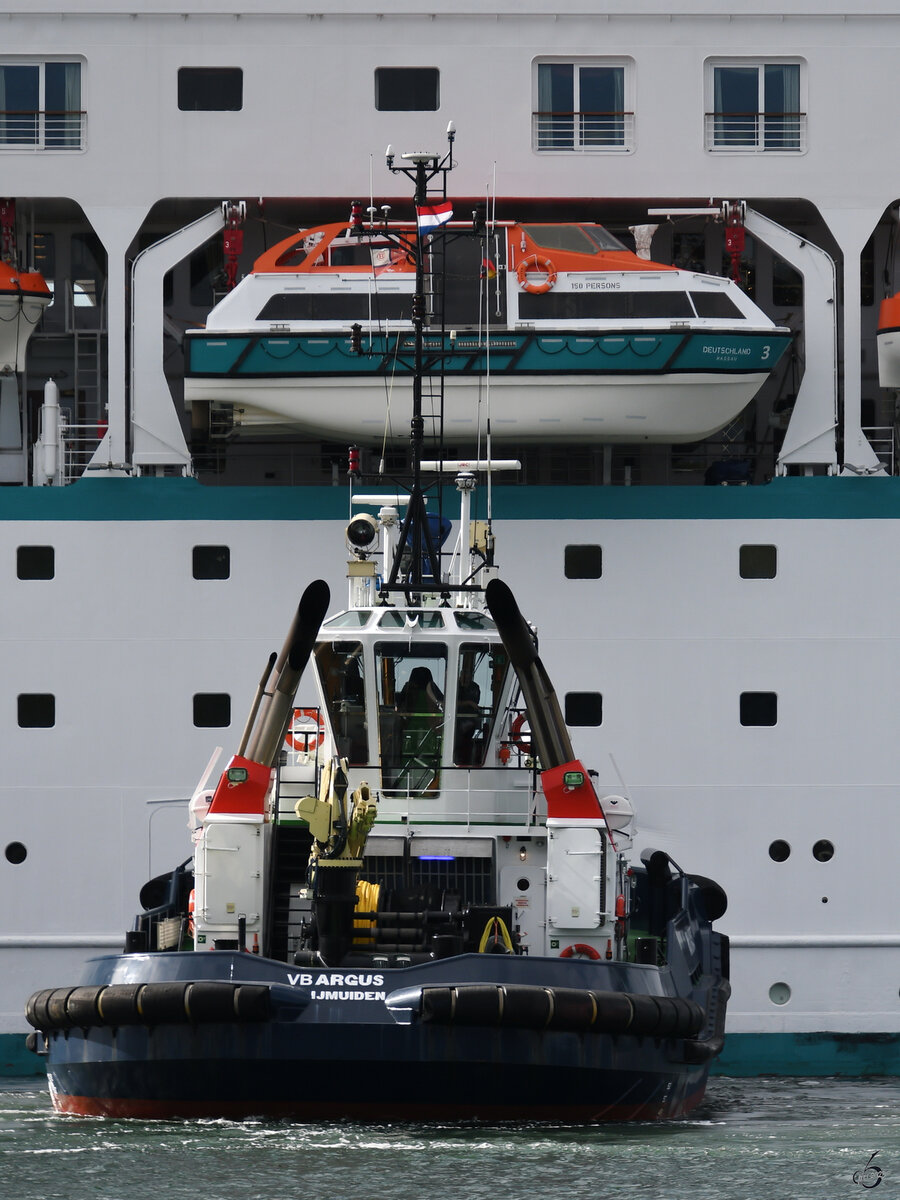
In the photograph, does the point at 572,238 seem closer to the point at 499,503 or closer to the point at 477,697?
the point at 499,503

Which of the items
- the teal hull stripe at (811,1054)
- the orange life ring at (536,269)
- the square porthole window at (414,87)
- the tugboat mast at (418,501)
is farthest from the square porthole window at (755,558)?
the square porthole window at (414,87)

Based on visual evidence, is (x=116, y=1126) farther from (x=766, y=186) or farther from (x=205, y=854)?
(x=766, y=186)

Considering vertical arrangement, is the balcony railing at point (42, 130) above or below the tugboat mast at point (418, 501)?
above

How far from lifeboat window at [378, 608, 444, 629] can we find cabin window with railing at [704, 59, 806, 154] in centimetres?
692

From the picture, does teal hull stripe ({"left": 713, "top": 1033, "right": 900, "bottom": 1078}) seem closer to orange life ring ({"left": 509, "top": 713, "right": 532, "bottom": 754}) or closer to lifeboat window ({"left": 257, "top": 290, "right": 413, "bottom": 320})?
orange life ring ({"left": 509, "top": 713, "right": 532, "bottom": 754})

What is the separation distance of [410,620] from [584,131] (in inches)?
265

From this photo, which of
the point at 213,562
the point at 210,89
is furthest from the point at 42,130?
the point at 213,562

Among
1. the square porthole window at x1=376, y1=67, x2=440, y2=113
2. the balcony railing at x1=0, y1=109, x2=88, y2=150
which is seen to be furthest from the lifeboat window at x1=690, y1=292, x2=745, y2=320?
the balcony railing at x1=0, y1=109, x2=88, y2=150

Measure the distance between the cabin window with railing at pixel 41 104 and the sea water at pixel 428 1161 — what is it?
954cm

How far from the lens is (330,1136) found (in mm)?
12297

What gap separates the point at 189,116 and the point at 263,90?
703mm

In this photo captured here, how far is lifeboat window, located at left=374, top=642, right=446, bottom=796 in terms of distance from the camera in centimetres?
1462

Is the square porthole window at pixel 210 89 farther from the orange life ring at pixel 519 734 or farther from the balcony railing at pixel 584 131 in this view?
the orange life ring at pixel 519 734

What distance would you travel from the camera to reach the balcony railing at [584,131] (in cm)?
1944
